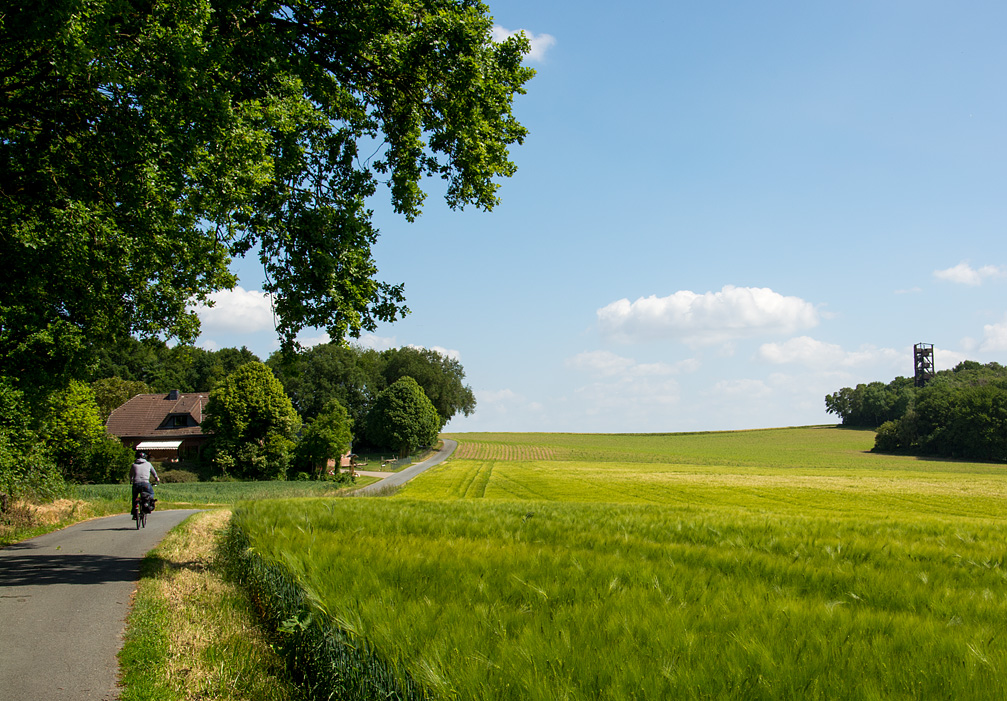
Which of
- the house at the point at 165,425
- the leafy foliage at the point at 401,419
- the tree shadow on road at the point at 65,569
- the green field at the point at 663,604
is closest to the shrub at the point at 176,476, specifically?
the house at the point at 165,425

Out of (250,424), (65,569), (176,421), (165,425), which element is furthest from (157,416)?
(65,569)

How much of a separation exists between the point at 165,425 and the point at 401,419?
108 feet

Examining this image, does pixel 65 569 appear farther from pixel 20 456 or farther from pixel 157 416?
pixel 157 416

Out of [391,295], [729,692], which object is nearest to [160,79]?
[391,295]

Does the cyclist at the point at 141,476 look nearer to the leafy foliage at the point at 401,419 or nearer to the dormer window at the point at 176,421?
the dormer window at the point at 176,421

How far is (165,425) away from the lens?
73562 millimetres

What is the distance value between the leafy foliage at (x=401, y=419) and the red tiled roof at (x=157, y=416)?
27.9 m

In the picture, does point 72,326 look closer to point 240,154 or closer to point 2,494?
point 2,494

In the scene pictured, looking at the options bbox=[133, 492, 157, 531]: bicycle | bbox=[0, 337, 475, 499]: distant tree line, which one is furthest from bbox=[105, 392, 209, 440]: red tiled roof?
bbox=[133, 492, 157, 531]: bicycle

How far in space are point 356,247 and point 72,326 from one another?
308 inches

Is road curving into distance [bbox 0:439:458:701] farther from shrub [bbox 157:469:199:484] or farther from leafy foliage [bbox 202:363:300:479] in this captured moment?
shrub [bbox 157:469:199:484]

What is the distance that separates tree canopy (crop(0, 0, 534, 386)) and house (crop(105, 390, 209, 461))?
62936mm

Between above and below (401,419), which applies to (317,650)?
below

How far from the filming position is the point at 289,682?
5789 millimetres
